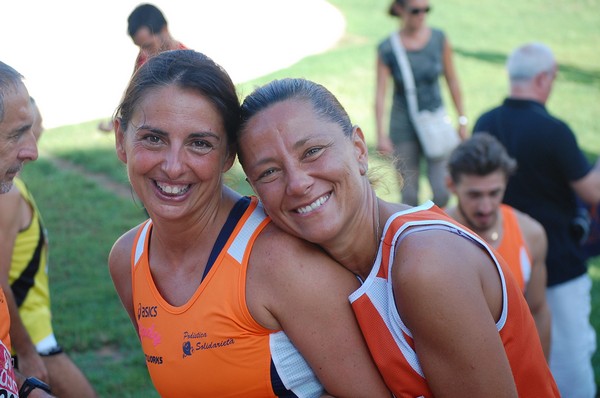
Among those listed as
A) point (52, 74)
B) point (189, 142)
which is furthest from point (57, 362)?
point (52, 74)

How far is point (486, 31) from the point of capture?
861 inches

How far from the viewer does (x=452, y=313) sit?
2379 millimetres

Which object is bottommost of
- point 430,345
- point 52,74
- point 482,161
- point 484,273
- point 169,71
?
point 52,74

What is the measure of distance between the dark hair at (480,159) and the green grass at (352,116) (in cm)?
64

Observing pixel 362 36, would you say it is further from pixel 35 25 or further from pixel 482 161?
pixel 482 161

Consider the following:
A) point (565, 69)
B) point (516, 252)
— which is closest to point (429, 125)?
point (516, 252)

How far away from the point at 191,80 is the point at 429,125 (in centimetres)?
500

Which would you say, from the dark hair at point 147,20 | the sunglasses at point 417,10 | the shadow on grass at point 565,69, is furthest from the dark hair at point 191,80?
the shadow on grass at point 565,69

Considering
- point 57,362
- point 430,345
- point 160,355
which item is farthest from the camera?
point 57,362

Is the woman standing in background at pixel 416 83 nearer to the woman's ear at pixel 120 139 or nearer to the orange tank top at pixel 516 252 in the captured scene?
the orange tank top at pixel 516 252

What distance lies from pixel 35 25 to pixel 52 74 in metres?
4.95

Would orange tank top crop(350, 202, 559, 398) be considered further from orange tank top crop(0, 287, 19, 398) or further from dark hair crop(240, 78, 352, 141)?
orange tank top crop(0, 287, 19, 398)

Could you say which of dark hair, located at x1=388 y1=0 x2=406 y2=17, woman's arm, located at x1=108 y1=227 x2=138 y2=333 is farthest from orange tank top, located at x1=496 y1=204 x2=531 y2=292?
dark hair, located at x1=388 y1=0 x2=406 y2=17

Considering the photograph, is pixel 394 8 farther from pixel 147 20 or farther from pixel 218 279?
pixel 218 279
